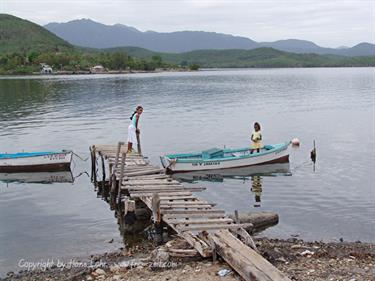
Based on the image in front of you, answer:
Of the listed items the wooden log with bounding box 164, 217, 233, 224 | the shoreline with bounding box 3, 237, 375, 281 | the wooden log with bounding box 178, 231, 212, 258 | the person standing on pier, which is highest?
the person standing on pier

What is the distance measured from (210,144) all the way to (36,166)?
50.5 feet

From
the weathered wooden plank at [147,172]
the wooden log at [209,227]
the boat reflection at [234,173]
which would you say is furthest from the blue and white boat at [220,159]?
the wooden log at [209,227]

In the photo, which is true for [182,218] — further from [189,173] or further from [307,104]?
[307,104]

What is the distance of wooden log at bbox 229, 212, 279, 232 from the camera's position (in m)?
19.7

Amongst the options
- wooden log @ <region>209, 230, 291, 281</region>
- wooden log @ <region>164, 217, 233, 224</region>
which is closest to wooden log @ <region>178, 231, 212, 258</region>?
wooden log @ <region>209, 230, 291, 281</region>

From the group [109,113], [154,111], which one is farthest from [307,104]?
[109,113]

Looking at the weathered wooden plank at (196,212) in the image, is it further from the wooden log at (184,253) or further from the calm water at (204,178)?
the calm water at (204,178)

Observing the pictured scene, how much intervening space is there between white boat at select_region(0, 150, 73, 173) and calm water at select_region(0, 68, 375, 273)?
4.25 ft

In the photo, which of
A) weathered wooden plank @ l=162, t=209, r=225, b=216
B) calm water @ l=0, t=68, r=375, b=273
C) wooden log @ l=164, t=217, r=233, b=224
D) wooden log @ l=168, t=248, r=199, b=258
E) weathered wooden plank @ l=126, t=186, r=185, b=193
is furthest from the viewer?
weathered wooden plank @ l=126, t=186, r=185, b=193

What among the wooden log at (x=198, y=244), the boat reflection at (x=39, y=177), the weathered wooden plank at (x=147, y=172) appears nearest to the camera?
the wooden log at (x=198, y=244)

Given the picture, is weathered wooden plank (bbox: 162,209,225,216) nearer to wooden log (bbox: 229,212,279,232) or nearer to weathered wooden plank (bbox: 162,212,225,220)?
weathered wooden plank (bbox: 162,212,225,220)

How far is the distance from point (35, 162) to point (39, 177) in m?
1.08

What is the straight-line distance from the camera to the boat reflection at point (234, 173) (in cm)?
3033

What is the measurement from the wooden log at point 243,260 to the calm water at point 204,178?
582 cm
